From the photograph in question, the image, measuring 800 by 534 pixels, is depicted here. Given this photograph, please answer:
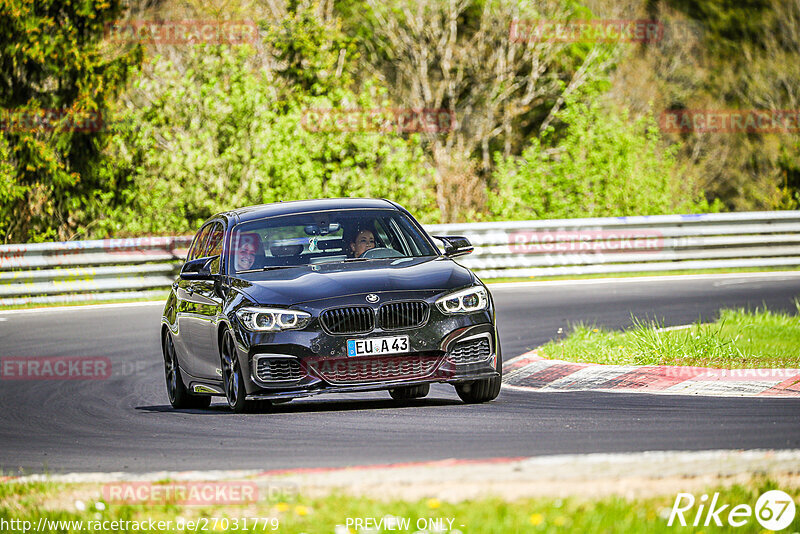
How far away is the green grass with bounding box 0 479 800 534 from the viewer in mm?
5688

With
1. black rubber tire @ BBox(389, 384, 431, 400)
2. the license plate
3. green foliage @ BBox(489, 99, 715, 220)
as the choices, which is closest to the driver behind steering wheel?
black rubber tire @ BBox(389, 384, 431, 400)

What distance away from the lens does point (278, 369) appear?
32.2 feet

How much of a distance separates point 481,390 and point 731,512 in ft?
15.5

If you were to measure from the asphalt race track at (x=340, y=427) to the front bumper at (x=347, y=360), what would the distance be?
25 cm

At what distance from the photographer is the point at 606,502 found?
6.03 m

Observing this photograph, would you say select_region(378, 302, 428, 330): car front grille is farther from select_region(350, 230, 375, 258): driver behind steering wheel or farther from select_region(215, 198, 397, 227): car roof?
select_region(215, 198, 397, 227): car roof

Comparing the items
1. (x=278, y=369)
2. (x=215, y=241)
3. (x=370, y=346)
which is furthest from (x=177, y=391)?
(x=370, y=346)

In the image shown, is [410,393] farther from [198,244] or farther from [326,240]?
[198,244]

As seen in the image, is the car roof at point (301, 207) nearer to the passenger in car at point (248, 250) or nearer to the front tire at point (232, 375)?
the passenger in car at point (248, 250)

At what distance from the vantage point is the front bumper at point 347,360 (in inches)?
382

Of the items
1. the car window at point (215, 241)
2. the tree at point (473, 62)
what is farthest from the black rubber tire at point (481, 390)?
the tree at point (473, 62)

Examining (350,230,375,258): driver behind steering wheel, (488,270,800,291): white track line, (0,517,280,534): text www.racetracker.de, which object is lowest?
(488,270,800,291): white track line

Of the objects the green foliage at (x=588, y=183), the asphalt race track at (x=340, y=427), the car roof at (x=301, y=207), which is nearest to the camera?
the asphalt race track at (x=340, y=427)

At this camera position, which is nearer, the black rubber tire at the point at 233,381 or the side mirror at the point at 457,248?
the black rubber tire at the point at 233,381
